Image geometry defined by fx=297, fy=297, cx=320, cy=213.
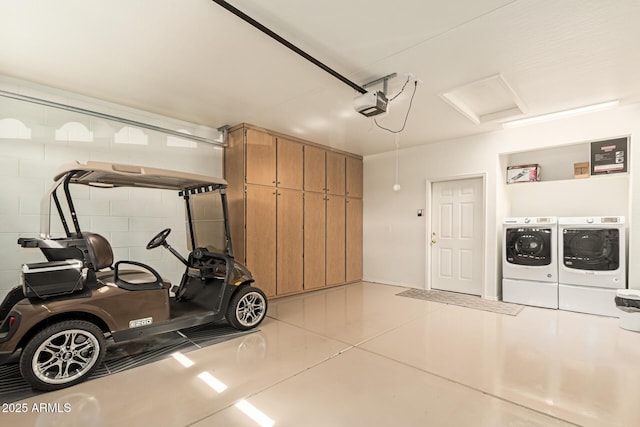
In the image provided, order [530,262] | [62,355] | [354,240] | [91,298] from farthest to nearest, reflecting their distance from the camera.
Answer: [354,240]
[530,262]
[91,298]
[62,355]

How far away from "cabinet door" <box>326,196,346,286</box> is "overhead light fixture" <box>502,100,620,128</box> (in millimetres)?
3143

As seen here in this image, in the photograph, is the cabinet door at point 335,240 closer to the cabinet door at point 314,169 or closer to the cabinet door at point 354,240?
the cabinet door at point 354,240

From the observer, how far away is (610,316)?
3920 millimetres

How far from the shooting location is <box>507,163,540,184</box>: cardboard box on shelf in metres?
4.73

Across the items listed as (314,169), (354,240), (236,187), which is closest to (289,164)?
(314,169)

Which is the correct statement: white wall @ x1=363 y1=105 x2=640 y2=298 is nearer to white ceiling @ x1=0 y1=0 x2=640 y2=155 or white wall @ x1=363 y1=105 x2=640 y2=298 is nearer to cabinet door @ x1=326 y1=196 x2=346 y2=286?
white ceiling @ x1=0 y1=0 x2=640 y2=155

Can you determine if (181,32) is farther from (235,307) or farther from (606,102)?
(606,102)

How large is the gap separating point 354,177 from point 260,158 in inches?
96.9

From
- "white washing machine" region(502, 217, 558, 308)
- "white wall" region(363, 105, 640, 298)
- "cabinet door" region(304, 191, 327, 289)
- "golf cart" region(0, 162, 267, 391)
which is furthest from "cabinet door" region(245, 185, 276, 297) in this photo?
"white washing machine" region(502, 217, 558, 308)

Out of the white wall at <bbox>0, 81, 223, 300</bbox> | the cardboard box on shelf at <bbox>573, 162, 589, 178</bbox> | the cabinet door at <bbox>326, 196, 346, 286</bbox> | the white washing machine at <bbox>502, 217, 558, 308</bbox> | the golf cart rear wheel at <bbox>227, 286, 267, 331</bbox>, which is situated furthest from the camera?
the cabinet door at <bbox>326, 196, 346, 286</bbox>

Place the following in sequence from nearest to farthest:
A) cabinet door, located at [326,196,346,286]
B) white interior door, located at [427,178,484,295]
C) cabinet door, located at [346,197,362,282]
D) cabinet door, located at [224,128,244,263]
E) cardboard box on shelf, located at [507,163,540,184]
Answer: cabinet door, located at [224,128,244,263]
cardboard box on shelf, located at [507,163,540,184]
white interior door, located at [427,178,484,295]
cabinet door, located at [326,196,346,286]
cabinet door, located at [346,197,362,282]

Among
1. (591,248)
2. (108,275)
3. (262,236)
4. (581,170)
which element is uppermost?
(581,170)

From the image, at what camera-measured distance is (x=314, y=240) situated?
5.57 meters

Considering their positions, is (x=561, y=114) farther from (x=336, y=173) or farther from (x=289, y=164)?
(x=289, y=164)
